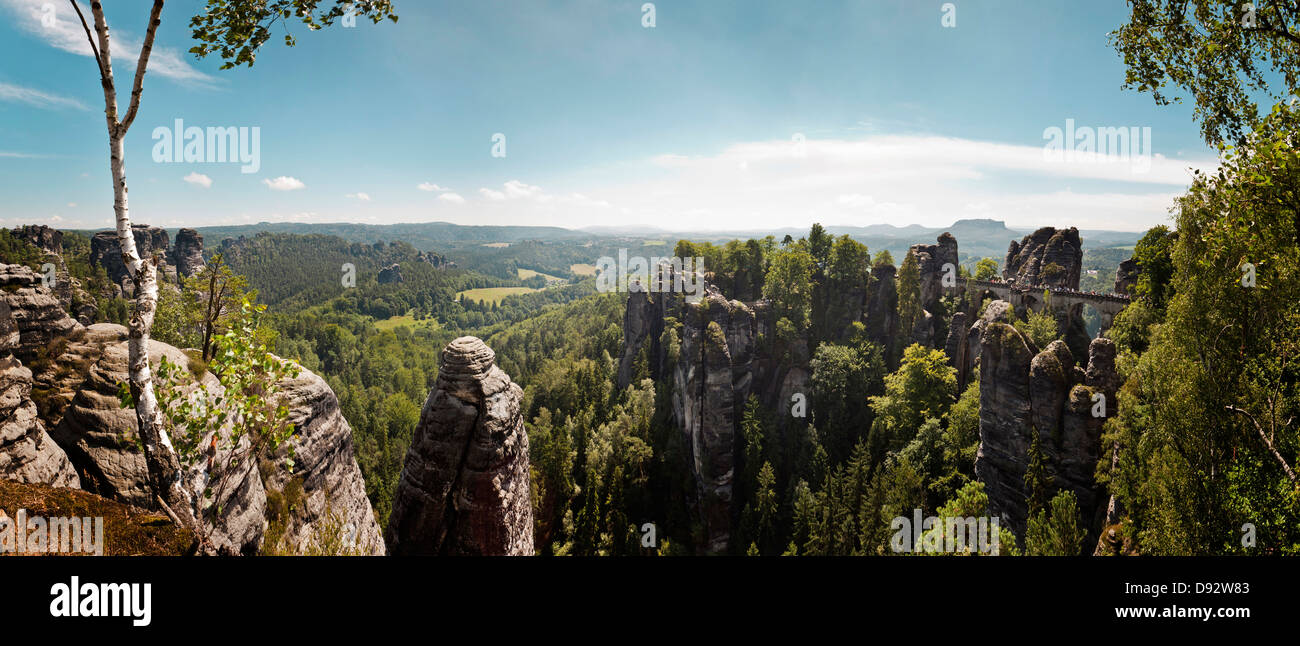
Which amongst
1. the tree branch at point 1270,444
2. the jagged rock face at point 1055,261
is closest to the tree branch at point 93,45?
the tree branch at point 1270,444

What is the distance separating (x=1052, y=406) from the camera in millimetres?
25547

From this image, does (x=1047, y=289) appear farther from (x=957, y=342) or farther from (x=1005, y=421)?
(x=1005, y=421)

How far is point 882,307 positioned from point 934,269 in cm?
639

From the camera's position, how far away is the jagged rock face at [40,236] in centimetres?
8081

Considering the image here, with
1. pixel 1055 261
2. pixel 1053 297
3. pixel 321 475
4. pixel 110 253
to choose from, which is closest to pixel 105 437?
pixel 321 475

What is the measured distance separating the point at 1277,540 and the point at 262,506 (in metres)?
22.9

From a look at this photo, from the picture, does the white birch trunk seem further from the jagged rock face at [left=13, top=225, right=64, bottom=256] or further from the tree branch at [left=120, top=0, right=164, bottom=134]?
the jagged rock face at [left=13, top=225, right=64, bottom=256]

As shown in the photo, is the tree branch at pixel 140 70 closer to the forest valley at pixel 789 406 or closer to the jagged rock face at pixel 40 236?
the forest valley at pixel 789 406

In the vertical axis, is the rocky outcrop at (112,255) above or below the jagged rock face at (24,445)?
above

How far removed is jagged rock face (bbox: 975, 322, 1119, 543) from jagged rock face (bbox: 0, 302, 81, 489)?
3652 cm

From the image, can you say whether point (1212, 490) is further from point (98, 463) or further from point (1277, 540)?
point (98, 463)

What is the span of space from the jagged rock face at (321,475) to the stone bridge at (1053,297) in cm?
5037

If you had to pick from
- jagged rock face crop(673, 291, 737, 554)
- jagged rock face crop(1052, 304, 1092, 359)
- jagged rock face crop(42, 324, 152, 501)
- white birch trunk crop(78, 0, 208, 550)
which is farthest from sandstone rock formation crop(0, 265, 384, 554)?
jagged rock face crop(1052, 304, 1092, 359)

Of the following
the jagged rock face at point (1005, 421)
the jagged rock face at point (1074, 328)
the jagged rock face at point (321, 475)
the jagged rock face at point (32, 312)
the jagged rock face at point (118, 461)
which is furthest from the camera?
the jagged rock face at point (1074, 328)
